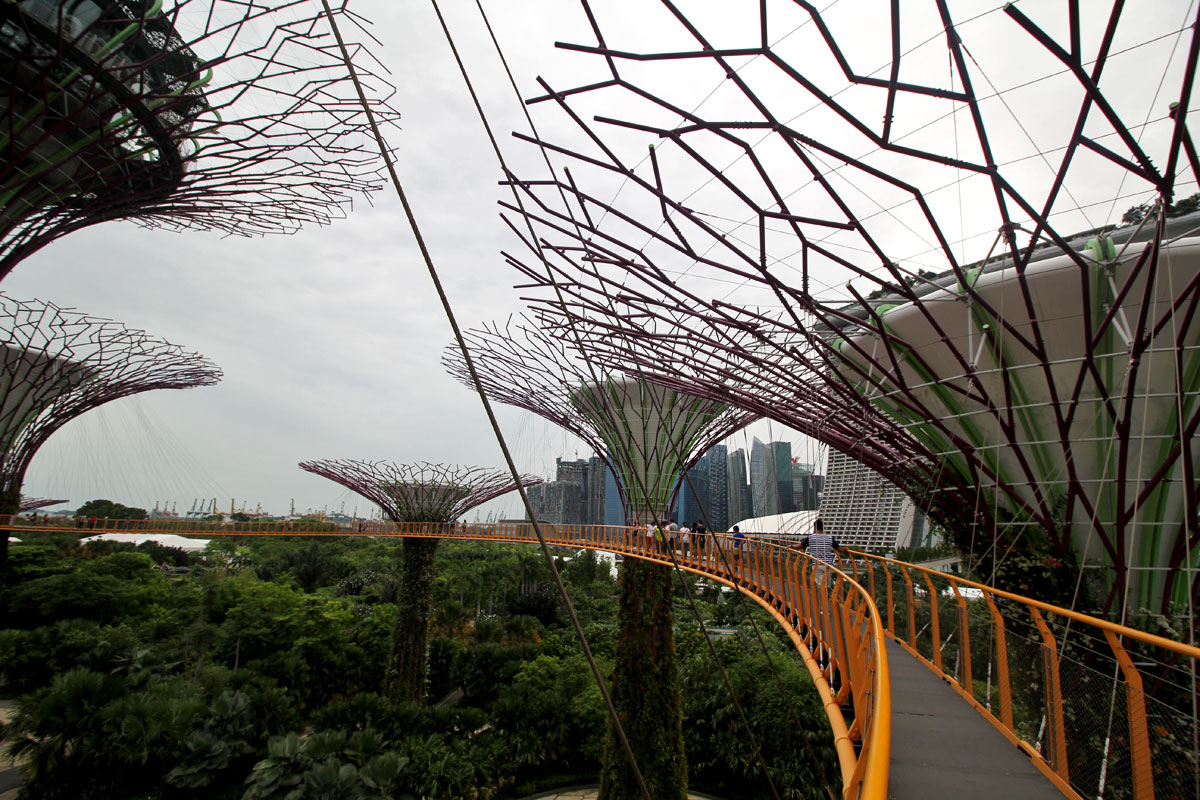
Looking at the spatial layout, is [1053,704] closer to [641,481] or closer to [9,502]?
[641,481]

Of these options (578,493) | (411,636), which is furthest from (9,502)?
(578,493)

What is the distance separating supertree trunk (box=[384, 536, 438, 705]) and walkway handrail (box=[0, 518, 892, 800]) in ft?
4.07

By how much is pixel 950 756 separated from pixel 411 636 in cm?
1688

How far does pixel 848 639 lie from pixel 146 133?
1171 cm

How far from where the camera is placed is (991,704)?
15.4ft

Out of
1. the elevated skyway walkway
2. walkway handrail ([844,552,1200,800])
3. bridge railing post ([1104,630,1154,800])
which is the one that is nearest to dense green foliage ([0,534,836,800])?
the elevated skyway walkway

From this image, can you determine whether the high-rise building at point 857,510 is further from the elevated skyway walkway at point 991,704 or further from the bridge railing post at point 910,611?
the elevated skyway walkway at point 991,704

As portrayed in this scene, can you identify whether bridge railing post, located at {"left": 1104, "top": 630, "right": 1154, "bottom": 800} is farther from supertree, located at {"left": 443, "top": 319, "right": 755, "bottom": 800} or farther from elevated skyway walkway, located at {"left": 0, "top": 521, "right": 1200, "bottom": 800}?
supertree, located at {"left": 443, "top": 319, "right": 755, "bottom": 800}

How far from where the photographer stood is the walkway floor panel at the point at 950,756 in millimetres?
3436

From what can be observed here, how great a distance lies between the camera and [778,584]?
27.1 feet

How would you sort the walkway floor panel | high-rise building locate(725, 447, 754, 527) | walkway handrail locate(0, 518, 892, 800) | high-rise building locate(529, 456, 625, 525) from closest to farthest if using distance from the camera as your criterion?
walkway handrail locate(0, 518, 892, 800) < the walkway floor panel < high-rise building locate(725, 447, 754, 527) < high-rise building locate(529, 456, 625, 525)

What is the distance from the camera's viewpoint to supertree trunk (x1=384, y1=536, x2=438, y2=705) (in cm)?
1752

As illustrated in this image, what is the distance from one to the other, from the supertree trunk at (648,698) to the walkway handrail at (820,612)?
134 centimetres

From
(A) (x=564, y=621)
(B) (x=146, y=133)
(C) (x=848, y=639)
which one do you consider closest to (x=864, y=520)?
(A) (x=564, y=621)
